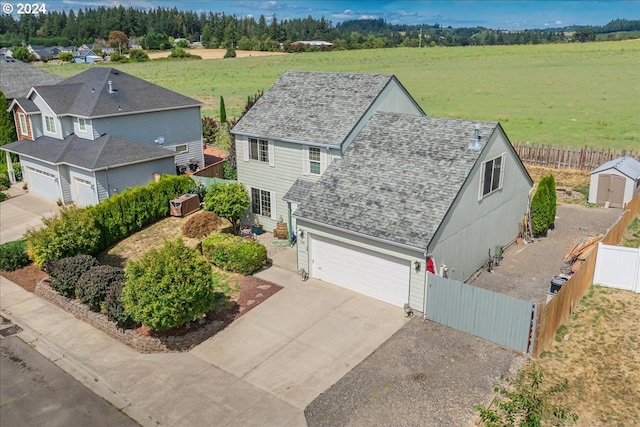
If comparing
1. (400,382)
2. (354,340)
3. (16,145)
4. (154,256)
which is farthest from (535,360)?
(16,145)

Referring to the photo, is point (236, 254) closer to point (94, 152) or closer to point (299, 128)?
point (299, 128)

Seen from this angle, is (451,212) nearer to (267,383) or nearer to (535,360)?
(535,360)

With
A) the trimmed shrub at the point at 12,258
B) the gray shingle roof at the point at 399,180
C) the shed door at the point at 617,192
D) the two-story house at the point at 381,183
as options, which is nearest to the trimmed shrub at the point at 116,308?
the two-story house at the point at 381,183

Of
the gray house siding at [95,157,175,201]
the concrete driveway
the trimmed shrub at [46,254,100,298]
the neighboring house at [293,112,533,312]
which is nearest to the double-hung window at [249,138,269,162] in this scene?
the neighboring house at [293,112,533,312]

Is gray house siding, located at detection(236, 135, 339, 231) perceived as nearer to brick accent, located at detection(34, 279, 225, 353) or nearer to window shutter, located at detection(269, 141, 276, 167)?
window shutter, located at detection(269, 141, 276, 167)

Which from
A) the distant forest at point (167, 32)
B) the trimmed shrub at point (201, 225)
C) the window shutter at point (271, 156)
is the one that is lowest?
the trimmed shrub at point (201, 225)

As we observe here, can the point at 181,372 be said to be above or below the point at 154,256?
below

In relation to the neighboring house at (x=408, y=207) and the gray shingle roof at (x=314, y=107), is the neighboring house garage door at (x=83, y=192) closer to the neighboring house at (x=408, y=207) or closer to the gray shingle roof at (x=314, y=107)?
the gray shingle roof at (x=314, y=107)

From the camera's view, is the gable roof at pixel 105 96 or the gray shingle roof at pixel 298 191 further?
the gable roof at pixel 105 96
